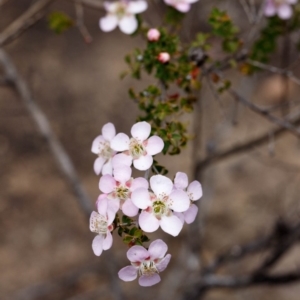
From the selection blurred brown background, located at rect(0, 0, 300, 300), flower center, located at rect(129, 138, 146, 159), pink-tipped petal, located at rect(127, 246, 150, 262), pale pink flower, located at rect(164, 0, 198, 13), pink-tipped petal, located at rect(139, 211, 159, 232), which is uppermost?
blurred brown background, located at rect(0, 0, 300, 300)

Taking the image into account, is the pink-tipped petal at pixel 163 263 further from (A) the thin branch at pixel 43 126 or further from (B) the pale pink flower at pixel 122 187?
(A) the thin branch at pixel 43 126

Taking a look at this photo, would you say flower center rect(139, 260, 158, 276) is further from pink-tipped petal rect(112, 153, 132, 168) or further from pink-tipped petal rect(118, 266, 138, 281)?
pink-tipped petal rect(112, 153, 132, 168)

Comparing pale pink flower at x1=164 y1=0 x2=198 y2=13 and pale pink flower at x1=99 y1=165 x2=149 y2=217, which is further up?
pale pink flower at x1=164 y1=0 x2=198 y2=13

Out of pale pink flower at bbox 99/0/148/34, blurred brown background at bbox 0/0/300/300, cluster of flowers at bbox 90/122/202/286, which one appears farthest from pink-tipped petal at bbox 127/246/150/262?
blurred brown background at bbox 0/0/300/300

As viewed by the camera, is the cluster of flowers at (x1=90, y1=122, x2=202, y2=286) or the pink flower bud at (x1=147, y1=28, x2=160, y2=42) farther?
the pink flower bud at (x1=147, y1=28, x2=160, y2=42)

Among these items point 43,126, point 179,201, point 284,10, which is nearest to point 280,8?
point 284,10

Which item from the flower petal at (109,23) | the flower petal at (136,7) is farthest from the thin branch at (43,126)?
the flower petal at (136,7)

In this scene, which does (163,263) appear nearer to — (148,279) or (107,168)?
(148,279)
